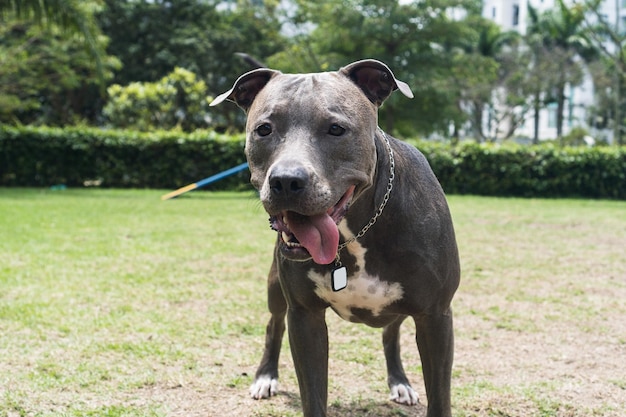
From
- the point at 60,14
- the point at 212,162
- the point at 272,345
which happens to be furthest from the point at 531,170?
the point at 272,345

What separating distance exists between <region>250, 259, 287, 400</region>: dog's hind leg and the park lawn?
91 mm

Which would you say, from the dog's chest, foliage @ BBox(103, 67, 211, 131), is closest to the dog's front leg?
the dog's chest

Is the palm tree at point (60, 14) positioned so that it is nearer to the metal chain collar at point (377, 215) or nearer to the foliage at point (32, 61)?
the foliage at point (32, 61)

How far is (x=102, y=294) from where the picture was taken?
241 inches

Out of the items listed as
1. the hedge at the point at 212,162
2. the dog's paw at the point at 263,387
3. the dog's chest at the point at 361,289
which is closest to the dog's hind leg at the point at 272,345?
the dog's paw at the point at 263,387

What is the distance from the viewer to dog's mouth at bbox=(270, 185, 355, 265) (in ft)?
7.98

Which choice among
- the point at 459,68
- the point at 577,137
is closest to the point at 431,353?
the point at 459,68

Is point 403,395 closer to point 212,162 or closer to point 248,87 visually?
point 248,87

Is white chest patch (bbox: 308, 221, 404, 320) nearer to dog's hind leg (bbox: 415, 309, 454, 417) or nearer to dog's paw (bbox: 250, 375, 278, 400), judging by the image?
dog's hind leg (bbox: 415, 309, 454, 417)

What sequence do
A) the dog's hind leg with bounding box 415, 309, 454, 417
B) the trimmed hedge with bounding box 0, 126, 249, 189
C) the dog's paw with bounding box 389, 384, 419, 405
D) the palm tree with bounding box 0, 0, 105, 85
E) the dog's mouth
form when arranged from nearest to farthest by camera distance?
the dog's mouth → the dog's hind leg with bounding box 415, 309, 454, 417 → the dog's paw with bounding box 389, 384, 419, 405 → the palm tree with bounding box 0, 0, 105, 85 → the trimmed hedge with bounding box 0, 126, 249, 189

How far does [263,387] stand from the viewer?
3871 mm

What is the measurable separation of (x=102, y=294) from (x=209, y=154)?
39.4 feet

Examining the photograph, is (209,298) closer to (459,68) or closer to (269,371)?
(269,371)

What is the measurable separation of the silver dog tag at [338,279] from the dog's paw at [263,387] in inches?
49.7
